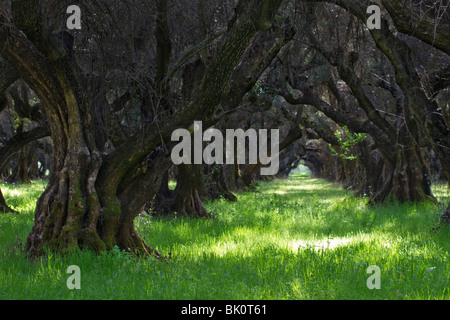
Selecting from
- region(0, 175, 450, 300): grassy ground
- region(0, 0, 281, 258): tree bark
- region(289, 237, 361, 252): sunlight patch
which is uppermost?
region(0, 0, 281, 258): tree bark

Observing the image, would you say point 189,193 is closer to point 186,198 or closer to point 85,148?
point 186,198

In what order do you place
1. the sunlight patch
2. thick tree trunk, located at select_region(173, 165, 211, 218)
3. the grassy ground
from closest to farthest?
1. the grassy ground
2. the sunlight patch
3. thick tree trunk, located at select_region(173, 165, 211, 218)

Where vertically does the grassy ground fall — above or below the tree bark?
below

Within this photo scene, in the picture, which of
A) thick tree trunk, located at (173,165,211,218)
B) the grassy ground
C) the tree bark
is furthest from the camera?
thick tree trunk, located at (173,165,211,218)

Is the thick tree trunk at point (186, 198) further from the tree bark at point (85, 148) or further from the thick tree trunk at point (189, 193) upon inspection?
the tree bark at point (85, 148)

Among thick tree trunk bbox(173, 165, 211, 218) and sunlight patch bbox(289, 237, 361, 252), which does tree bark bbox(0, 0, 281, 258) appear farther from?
thick tree trunk bbox(173, 165, 211, 218)

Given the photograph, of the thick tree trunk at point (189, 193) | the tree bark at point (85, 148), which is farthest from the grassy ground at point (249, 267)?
the thick tree trunk at point (189, 193)

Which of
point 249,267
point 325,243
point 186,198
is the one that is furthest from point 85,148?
point 186,198

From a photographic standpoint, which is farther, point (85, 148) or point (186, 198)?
point (186, 198)

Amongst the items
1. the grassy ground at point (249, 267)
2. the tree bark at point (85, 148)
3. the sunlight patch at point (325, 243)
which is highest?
the tree bark at point (85, 148)

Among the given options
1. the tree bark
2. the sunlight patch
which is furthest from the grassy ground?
the tree bark

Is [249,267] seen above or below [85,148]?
below
